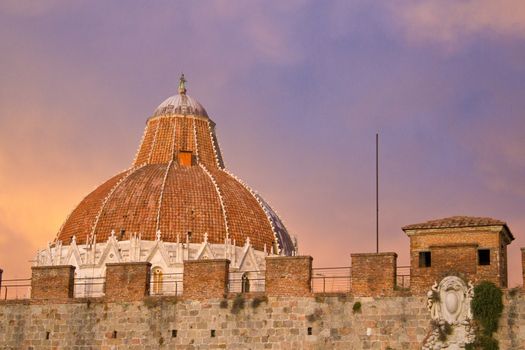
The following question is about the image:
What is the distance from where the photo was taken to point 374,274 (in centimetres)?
3609

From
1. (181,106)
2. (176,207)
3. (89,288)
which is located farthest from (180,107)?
(89,288)

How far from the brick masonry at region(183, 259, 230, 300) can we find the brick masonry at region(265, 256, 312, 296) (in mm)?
1509

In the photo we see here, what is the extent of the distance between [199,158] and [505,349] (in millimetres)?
58377

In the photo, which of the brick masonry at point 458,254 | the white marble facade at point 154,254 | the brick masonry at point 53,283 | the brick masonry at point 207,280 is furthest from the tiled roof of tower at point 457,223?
the white marble facade at point 154,254

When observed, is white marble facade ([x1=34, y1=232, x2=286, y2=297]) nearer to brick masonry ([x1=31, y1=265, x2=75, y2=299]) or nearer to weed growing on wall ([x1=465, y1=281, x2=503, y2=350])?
brick masonry ([x1=31, y1=265, x2=75, y2=299])

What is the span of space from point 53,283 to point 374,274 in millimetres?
11269

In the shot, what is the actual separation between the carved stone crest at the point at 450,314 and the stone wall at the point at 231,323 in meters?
0.39

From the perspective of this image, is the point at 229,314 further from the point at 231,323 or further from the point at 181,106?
the point at 181,106

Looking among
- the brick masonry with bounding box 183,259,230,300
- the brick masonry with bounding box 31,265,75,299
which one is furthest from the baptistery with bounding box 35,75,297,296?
the brick masonry with bounding box 183,259,230,300

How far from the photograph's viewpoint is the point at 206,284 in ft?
124

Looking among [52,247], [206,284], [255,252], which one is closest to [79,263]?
[52,247]

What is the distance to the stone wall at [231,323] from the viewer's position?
1391 inches

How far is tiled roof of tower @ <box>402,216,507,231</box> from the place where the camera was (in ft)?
117

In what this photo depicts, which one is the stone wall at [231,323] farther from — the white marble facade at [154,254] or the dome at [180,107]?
the dome at [180,107]
